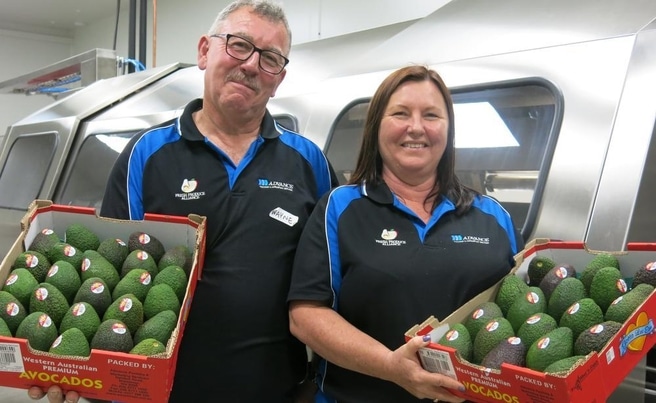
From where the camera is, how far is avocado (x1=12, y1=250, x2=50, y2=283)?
1336 millimetres

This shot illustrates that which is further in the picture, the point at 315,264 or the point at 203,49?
the point at 203,49

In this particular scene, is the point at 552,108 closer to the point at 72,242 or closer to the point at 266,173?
the point at 266,173

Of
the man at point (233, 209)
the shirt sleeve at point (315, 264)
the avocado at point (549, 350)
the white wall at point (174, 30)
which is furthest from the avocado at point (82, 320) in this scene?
the white wall at point (174, 30)

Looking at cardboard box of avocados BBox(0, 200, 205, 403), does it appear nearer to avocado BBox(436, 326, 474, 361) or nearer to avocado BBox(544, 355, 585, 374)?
avocado BBox(436, 326, 474, 361)

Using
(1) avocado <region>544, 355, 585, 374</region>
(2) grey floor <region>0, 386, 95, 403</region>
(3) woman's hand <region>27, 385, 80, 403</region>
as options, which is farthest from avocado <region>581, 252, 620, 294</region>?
(2) grey floor <region>0, 386, 95, 403</region>

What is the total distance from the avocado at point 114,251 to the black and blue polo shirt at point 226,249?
0.33ft

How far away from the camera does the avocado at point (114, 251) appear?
55.1 inches

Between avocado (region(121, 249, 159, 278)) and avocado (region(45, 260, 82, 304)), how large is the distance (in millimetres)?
99

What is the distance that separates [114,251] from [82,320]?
0.75 ft

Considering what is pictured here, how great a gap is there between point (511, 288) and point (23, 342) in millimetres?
928

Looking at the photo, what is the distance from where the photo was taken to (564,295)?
1.19 meters

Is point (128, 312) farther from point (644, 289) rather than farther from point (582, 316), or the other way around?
point (644, 289)

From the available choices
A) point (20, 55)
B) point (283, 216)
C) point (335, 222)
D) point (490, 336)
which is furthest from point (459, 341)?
point (20, 55)

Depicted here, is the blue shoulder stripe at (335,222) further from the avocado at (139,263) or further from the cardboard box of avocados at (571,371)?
the avocado at (139,263)
